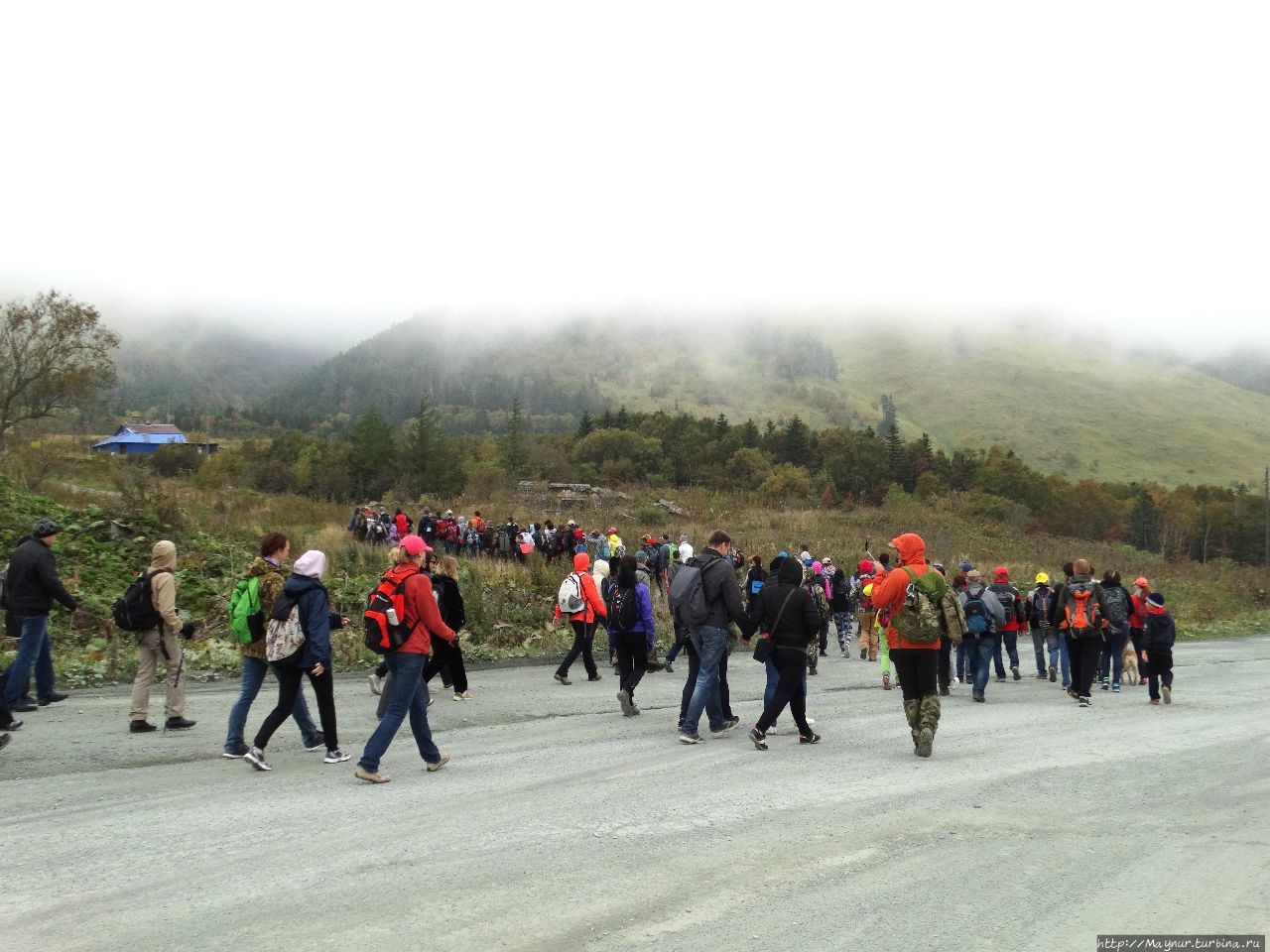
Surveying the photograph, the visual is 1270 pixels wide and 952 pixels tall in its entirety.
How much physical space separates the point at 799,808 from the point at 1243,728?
7.69 m

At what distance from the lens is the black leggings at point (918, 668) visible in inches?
347

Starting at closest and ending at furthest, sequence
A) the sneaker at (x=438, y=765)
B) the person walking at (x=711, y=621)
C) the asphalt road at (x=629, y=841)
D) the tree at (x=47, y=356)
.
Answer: the asphalt road at (x=629, y=841)
the sneaker at (x=438, y=765)
the person walking at (x=711, y=621)
the tree at (x=47, y=356)

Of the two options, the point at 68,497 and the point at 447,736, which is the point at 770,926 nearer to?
the point at 447,736

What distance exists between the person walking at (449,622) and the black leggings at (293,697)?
11.1 feet

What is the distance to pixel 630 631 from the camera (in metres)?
11.1

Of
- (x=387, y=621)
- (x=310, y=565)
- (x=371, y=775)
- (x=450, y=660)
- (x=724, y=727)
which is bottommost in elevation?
(x=724, y=727)

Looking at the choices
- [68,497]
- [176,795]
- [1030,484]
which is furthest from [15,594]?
[1030,484]

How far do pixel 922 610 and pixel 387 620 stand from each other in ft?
16.2

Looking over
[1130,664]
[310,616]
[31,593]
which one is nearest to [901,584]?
[310,616]

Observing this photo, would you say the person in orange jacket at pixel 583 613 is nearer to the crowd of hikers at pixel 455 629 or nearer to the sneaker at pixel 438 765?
the crowd of hikers at pixel 455 629

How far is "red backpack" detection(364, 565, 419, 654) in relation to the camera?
742cm

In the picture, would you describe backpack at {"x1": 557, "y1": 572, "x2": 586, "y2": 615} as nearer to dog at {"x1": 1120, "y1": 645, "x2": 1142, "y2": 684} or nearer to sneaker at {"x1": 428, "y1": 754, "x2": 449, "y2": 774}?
sneaker at {"x1": 428, "y1": 754, "x2": 449, "y2": 774}

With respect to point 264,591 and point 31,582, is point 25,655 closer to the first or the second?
point 31,582

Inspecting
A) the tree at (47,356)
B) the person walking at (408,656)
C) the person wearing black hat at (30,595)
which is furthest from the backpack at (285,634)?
the tree at (47,356)
